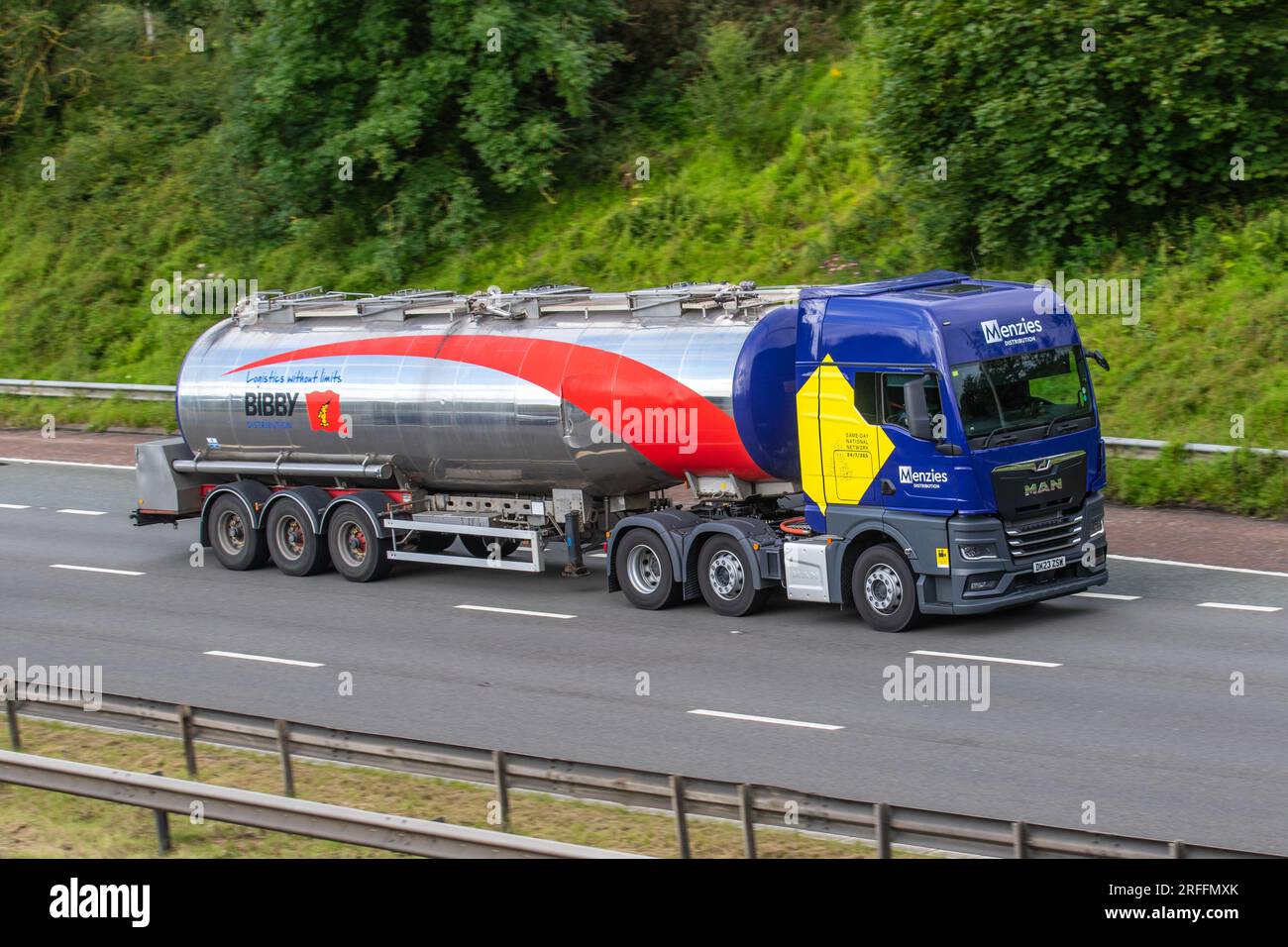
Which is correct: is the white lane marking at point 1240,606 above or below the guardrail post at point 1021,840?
above

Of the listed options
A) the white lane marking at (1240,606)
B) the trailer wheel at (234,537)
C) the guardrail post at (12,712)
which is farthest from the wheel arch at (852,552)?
the trailer wheel at (234,537)

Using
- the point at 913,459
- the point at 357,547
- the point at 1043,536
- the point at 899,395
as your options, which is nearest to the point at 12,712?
the point at 357,547

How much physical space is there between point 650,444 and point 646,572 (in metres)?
1.52

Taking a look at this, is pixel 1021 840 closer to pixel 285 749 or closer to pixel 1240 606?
pixel 285 749

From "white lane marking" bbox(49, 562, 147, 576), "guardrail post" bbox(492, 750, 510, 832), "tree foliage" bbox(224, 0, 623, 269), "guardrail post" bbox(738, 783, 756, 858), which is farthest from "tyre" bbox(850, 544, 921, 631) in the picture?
"tree foliage" bbox(224, 0, 623, 269)

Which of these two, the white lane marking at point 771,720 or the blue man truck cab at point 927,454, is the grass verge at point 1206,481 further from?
the white lane marking at point 771,720

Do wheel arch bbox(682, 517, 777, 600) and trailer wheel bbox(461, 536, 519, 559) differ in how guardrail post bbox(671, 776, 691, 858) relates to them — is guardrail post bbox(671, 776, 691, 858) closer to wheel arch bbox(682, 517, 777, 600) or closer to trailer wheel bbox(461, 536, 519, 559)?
wheel arch bbox(682, 517, 777, 600)

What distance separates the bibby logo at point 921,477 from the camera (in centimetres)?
1641

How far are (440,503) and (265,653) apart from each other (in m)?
3.77

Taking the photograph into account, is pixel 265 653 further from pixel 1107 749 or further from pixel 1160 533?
pixel 1160 533

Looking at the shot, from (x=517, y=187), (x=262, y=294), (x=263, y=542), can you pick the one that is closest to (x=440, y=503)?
(x=263, y=542)

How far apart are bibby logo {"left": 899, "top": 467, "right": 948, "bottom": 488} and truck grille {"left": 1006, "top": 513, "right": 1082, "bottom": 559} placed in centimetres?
82

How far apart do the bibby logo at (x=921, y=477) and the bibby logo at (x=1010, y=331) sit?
1434mm

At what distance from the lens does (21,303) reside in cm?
3834
